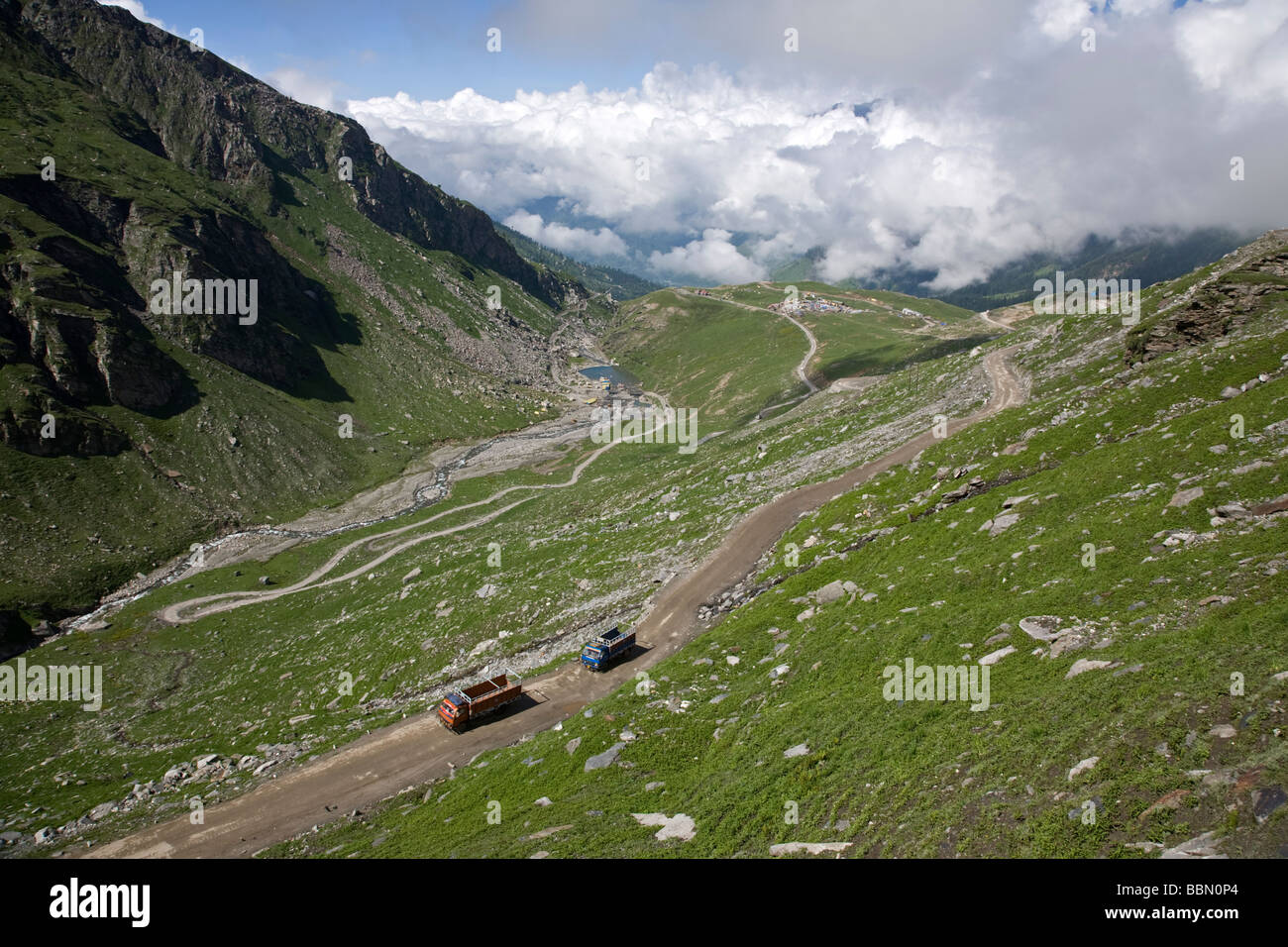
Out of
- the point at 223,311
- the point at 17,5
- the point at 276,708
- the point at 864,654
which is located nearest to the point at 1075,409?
the point at 864,654

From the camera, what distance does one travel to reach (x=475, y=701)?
36.2 meters

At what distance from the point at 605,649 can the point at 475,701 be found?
27.9 ft

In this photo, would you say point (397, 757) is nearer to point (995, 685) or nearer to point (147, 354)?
point (995, 685)

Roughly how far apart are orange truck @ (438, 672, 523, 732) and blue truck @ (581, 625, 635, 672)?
15.7ft

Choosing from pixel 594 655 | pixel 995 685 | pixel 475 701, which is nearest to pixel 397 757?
pixel 475 701

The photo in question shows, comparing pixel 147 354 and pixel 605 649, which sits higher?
pixel 147 354

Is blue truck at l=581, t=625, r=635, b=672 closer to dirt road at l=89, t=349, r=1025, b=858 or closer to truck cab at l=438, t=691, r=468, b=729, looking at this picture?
dirt road at l=89, t=349, r=1025, b=858

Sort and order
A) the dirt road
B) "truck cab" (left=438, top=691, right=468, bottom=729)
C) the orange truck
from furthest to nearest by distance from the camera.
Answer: the orange truck
"truck cab" (left=438, top=691, right=468, bottom=729)
the dirt road

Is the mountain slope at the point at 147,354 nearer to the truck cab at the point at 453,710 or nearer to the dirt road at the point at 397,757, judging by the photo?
the dirt road at the point at 397,757

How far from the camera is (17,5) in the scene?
531 ft

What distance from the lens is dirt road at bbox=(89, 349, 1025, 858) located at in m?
31.2

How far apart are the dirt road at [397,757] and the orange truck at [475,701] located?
0.70 metres

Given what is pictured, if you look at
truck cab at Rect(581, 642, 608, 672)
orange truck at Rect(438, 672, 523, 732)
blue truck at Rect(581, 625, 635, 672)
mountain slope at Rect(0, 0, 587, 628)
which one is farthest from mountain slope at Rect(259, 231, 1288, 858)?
mountain slope at Rect(0, 0, 587, 628)
